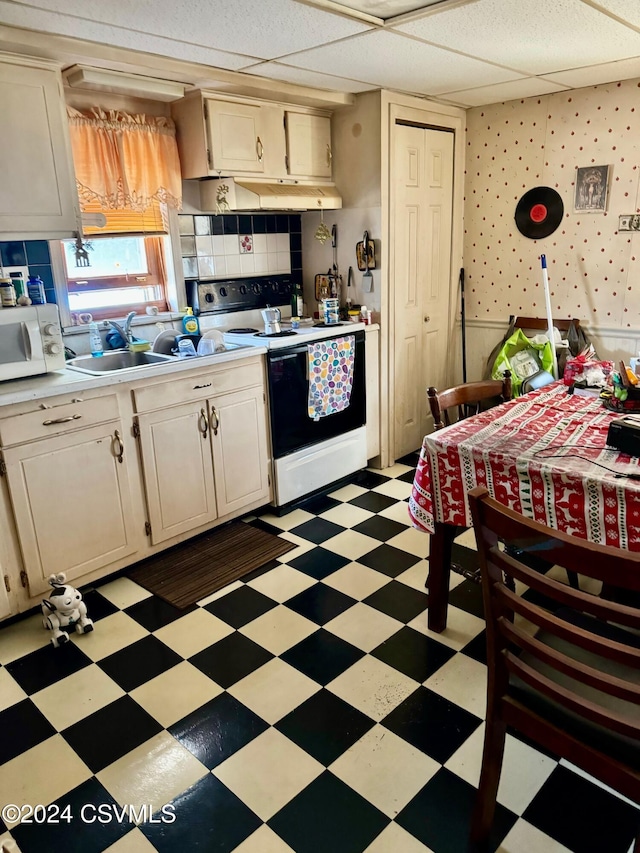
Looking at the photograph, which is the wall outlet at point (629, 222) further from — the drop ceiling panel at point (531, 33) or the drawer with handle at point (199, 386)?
the drawer with handle at point (199, 386)

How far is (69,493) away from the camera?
2514 millimetres

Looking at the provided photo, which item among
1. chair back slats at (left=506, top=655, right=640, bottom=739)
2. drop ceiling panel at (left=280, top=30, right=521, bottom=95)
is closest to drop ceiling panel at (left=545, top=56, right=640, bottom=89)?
drop ceiling panel at (left=280, top=30, right=521, bottom=95)

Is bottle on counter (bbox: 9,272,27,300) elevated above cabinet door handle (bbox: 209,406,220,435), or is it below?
above

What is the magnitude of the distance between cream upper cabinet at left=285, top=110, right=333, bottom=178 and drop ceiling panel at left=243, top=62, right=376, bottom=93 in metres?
0.25

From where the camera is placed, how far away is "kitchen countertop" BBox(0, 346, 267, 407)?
233 centimetres

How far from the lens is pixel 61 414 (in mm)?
2436

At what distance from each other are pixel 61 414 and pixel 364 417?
6.06 ft

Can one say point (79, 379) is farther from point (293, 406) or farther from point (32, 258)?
point (293, 406)

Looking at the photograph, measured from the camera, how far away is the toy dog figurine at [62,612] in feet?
7.66

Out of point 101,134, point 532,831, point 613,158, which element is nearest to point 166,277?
point 101,134

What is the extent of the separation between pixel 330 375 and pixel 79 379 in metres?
→ 1.38

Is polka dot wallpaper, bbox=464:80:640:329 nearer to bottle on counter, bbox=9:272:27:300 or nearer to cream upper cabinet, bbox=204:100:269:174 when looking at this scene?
cream upper cabinet, bbox=204:100:269:174

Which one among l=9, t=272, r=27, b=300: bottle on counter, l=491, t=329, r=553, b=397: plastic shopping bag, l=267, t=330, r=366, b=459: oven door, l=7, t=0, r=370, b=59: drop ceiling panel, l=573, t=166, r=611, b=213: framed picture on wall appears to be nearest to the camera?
l=7, t=0, r=370, b=59: drop ceiling panel

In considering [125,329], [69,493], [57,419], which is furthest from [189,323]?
[69,493]
